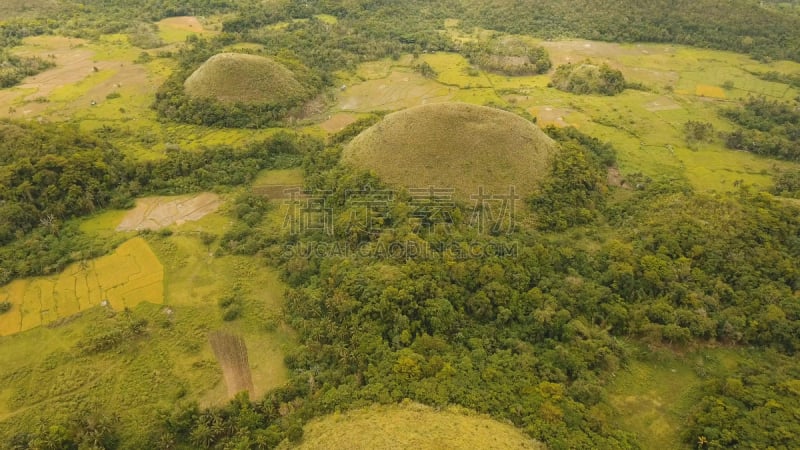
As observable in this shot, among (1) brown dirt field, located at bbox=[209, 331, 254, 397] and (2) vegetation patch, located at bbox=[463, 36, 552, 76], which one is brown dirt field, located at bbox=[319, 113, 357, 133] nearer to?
(2) vegetation patch, located at bbox=[463, 36, 552, 76]

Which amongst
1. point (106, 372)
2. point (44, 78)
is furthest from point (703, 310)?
point (44, 78)

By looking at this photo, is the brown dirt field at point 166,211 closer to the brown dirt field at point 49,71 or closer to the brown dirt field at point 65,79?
the brown dirt field at point 65,79

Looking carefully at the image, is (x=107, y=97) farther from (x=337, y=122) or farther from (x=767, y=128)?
(x=767, y=128)

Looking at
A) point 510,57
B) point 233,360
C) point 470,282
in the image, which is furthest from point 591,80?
point 233,360

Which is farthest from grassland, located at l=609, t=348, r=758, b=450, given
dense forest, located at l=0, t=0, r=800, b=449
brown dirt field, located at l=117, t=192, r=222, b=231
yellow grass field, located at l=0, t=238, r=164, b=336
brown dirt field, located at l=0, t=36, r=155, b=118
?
brown dirt field, located at l=0, t=36, r=155, b=118

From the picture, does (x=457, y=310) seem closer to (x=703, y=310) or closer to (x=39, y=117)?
(x=703, y=310)
